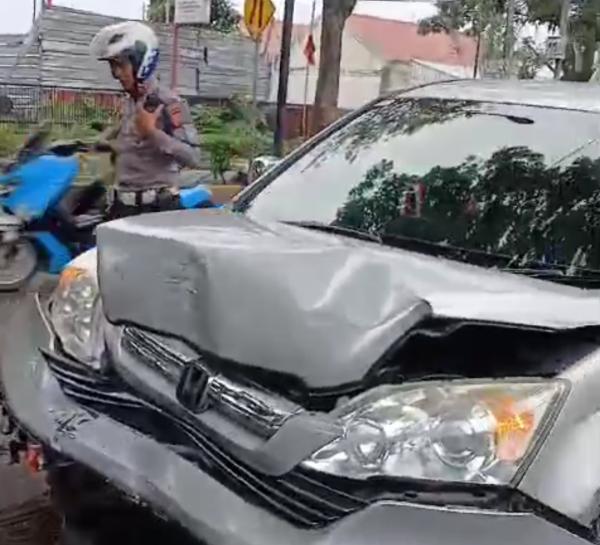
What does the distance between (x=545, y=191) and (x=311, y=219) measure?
29.0 inches

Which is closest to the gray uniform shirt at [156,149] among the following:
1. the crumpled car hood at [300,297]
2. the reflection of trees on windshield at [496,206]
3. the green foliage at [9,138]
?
the reflection of trees on windshield at [496,206]

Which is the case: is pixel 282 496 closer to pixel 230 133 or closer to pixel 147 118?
pixel 147 118

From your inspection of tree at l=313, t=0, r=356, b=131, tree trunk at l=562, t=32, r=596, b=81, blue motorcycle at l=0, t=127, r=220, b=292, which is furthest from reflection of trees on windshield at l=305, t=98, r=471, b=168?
tree trunk at l=562, t=32, r=596, b=81

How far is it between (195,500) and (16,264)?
17.9 ft

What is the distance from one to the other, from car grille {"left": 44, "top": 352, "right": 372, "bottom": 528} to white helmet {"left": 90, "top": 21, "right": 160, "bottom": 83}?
3840mm

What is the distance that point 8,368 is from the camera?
3082 millimetres

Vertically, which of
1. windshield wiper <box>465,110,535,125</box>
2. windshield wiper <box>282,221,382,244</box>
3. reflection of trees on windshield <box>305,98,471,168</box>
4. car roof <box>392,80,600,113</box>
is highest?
car roof <box>392,80,600,113</box>

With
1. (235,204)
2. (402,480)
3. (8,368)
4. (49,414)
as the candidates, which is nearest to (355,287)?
(402,480)

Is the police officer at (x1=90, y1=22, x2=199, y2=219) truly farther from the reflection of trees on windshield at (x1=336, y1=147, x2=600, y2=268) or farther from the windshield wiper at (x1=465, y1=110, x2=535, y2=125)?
the windshield wiper at (x1=465, y1=110, x2=535, y2=125)

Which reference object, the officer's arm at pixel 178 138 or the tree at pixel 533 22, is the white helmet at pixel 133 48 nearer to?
the officer's arm at pixel 178 138

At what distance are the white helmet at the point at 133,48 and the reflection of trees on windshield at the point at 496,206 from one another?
3064 mm

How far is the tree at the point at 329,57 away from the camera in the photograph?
1936 centimetres

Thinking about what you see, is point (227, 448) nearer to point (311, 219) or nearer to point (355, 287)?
point (355, 287)

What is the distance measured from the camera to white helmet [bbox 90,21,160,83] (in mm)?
6348
